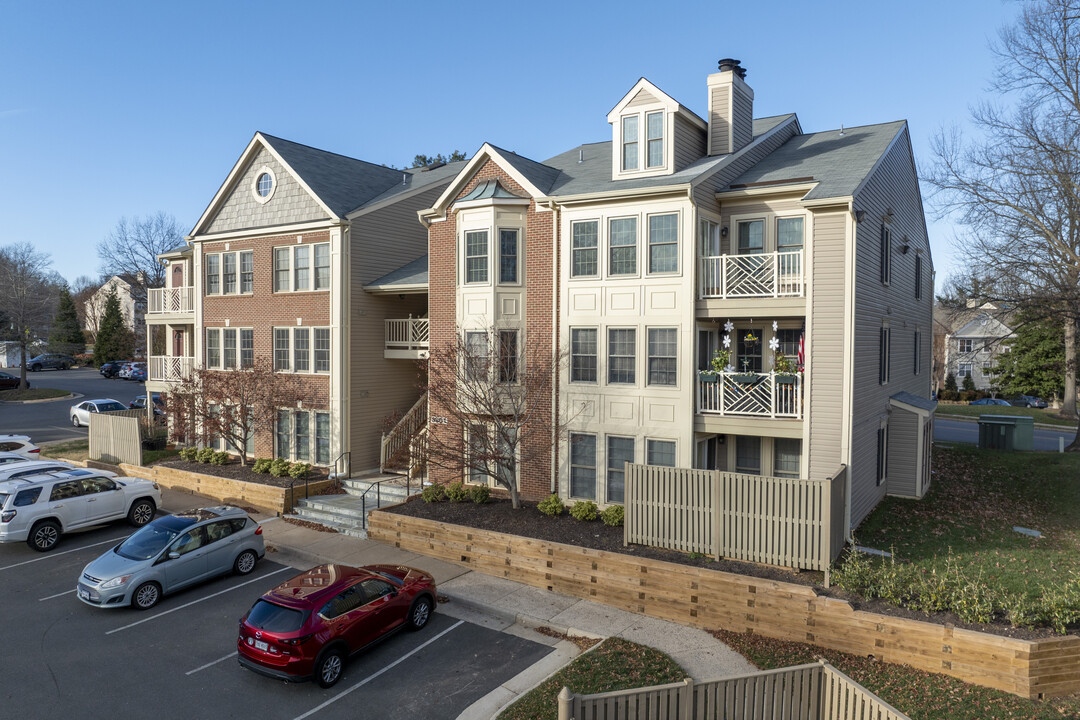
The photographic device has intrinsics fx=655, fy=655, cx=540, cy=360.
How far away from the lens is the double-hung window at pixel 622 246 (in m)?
17.3

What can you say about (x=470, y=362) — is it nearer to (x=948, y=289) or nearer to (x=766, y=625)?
(x=766, y=625)

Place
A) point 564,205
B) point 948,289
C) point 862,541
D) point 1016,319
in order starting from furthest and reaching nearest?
point 948,289, point 1016,319, point 564,205, point 862,541

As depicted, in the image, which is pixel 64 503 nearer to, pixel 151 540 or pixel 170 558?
pixel 151 540

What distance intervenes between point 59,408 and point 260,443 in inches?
1108

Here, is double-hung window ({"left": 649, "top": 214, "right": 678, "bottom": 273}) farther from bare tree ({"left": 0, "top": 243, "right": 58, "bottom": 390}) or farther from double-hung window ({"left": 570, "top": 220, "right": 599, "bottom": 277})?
bare tree ({"left": 0, "top": 243, "right": 58, "bottom": 390})

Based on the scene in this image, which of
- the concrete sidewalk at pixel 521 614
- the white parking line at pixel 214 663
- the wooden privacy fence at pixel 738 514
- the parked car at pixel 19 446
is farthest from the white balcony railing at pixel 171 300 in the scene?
the wooden privacy fence at pixel 738 514

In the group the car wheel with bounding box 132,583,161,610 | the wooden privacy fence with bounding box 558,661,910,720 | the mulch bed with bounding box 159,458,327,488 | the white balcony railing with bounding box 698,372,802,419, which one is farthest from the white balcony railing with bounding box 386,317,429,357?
the wooden privacy fence with bounding box 558,661,910,720

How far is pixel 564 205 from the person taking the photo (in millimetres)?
18078

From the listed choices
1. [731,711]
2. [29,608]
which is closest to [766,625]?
[731,711]

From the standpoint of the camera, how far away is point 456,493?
18609mm

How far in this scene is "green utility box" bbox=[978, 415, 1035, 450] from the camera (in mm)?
26609

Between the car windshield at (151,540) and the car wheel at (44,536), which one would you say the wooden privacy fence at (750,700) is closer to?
the car windshield at (151,540)

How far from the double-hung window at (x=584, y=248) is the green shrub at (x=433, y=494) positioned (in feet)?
23.7

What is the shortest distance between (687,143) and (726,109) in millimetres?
1699
